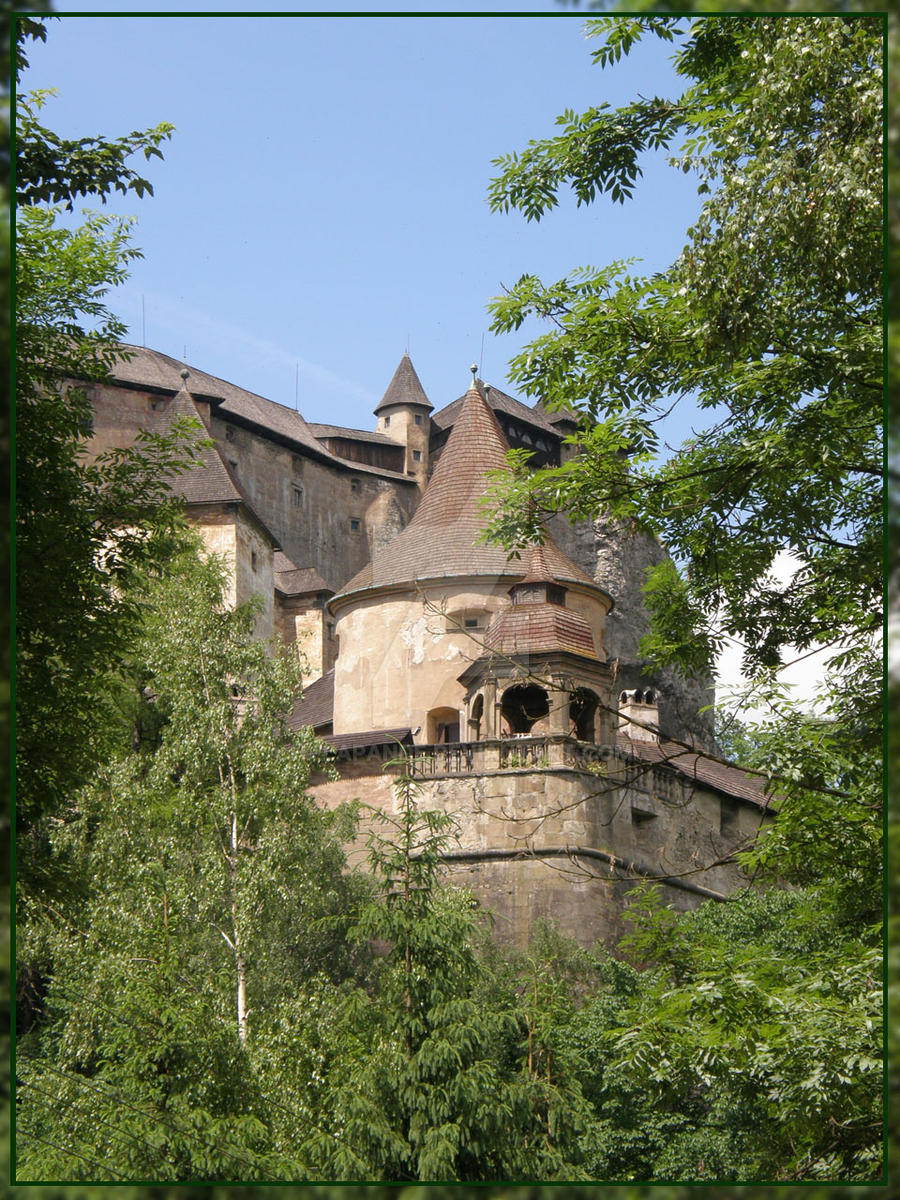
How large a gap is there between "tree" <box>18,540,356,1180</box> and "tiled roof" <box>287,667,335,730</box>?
390 centimetres

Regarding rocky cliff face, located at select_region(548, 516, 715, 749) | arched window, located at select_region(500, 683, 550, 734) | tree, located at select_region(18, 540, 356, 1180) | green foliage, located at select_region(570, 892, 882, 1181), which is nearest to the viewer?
green foliage, located at select_region(570, 892, 882, 1181)

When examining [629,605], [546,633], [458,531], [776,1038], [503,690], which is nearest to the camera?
[776,1038]

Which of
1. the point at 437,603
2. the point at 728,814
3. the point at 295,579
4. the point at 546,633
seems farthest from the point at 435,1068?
the point at 295,579

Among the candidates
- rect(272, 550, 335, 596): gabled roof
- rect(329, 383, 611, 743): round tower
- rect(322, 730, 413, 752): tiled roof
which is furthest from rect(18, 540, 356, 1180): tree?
rect(272, 550, 335, 596): gabled roof

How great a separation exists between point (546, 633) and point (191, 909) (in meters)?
6.63

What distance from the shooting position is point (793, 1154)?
10.6 meters

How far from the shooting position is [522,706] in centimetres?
2036

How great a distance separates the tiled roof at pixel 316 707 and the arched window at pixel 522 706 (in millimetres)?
4917

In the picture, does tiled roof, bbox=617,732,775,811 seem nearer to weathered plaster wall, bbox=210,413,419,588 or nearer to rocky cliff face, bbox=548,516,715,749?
rocky cliff face, bbox=548,516,715,749

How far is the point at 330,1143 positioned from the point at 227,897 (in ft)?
21.0

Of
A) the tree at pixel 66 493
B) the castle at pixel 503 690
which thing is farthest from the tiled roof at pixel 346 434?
the tree at pixel 66 493

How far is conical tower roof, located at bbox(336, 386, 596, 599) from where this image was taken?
18578mm

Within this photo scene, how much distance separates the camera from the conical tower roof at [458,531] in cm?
1858

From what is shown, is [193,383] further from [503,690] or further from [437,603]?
[437,603]
